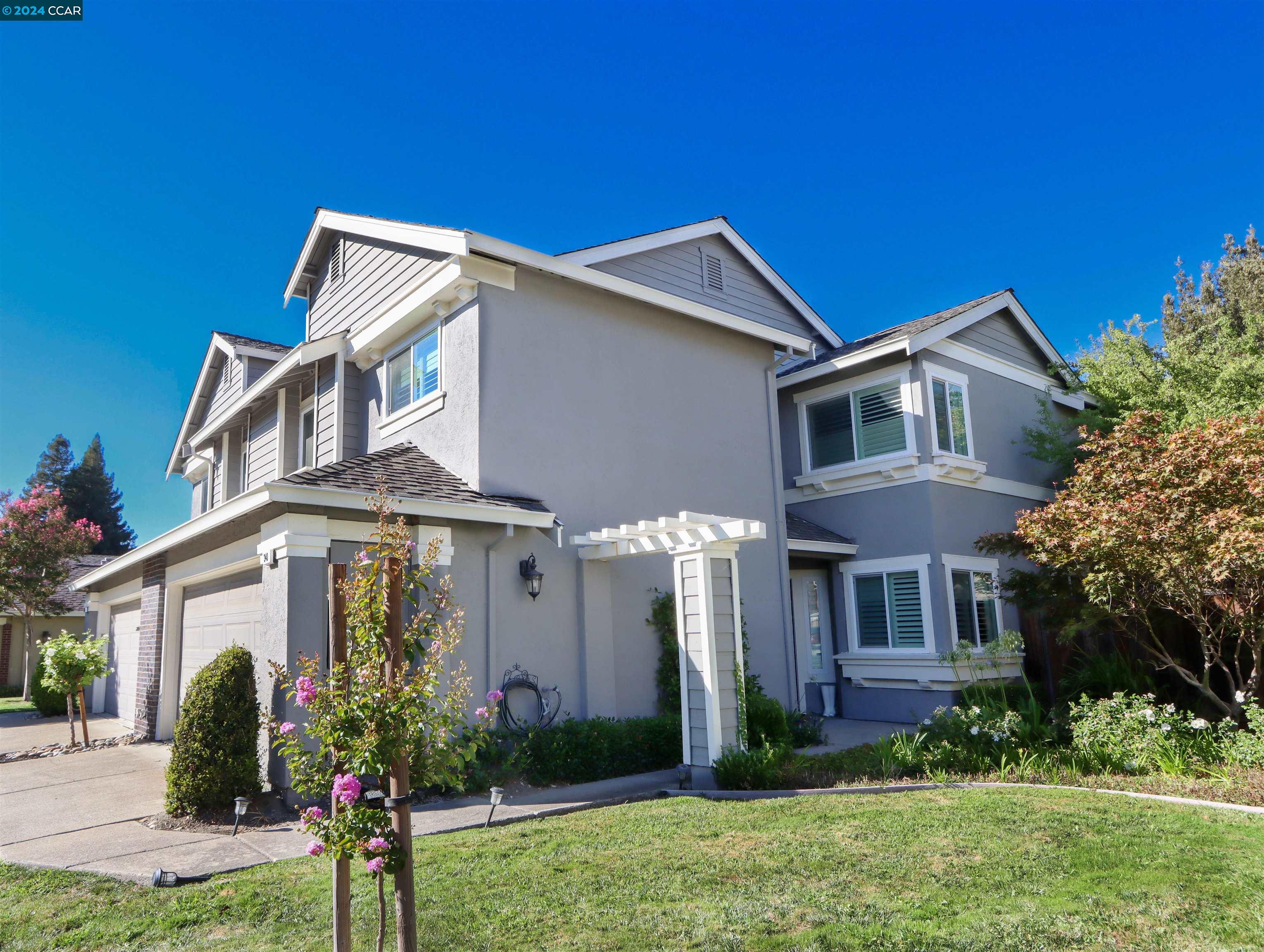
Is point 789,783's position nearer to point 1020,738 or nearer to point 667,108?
point 1020,738

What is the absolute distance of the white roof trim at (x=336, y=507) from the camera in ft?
27.5

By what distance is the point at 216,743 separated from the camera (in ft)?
25.8

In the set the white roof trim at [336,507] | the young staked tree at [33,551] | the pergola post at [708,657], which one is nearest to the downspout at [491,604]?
the white roof trim at [336,507]

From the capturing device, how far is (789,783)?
28.0 ft

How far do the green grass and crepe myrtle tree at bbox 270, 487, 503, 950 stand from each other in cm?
113

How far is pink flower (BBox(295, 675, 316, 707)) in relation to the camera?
379cm

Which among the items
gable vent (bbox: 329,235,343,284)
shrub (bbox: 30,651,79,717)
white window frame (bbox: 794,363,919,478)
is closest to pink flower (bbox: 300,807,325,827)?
white window frame (bbox: 794,363,919,478)

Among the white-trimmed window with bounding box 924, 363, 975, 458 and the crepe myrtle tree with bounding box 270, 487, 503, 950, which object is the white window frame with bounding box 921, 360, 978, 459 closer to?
the white-trimmed window with bounding box 924, 363, 975, 458

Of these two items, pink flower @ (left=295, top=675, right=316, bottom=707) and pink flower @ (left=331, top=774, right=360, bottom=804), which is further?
pink flower @ (left=295, top=675, right=316, bottom=707)

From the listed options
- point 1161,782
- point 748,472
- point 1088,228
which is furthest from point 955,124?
point 1161,782

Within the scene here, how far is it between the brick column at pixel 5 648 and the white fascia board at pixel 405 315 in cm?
2379

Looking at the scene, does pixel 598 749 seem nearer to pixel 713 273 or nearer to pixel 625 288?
pixel 625 288

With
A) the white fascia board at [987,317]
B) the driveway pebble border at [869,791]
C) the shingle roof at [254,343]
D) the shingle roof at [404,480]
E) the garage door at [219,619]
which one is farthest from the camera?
the shingle roof at [254,343]

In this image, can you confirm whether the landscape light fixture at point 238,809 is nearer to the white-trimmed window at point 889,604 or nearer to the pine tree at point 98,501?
the white-trimmed window at point 889,604
